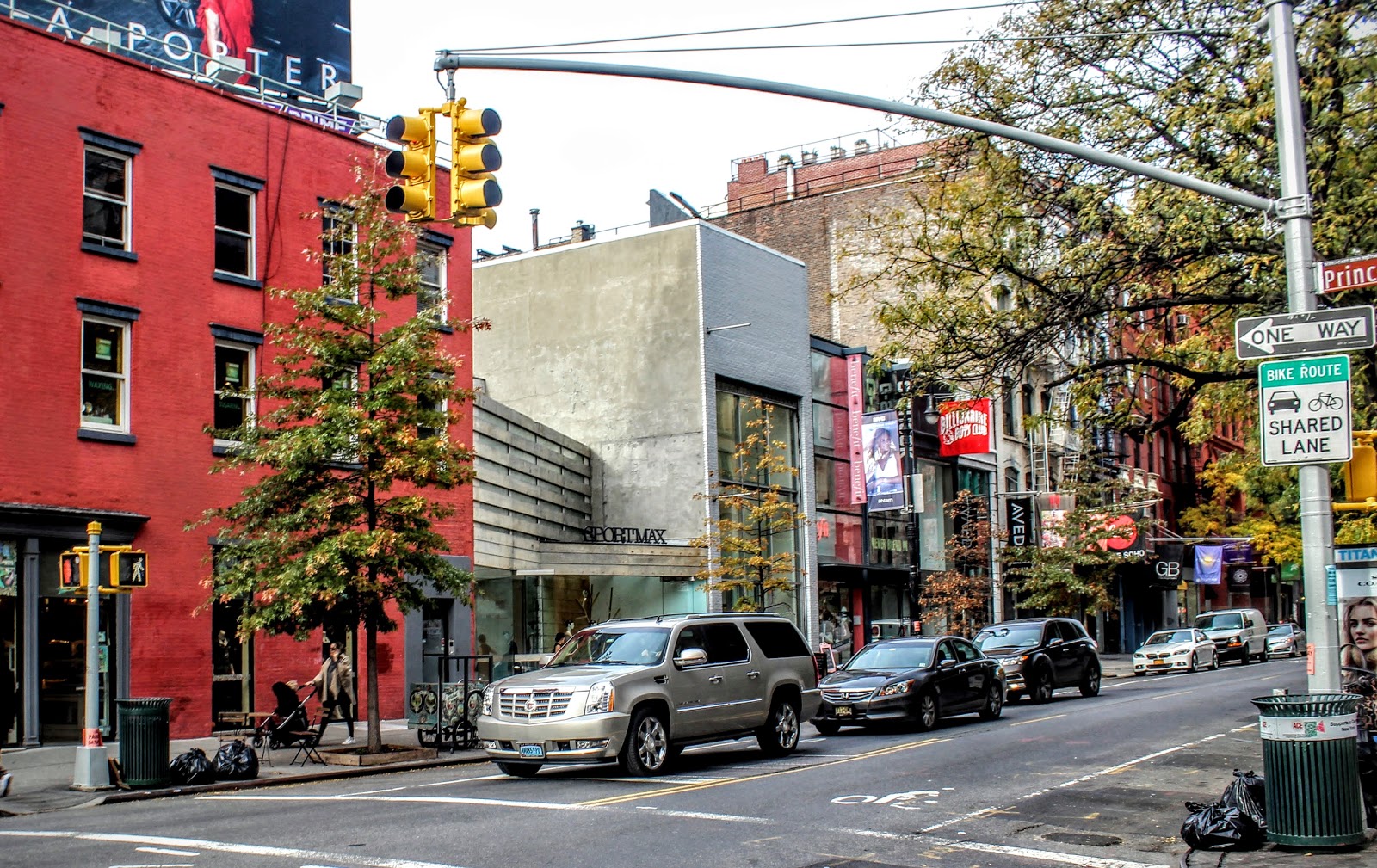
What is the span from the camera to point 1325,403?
1059 centimetres

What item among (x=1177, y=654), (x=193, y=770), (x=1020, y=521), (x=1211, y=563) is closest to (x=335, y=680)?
(x=193, y=770)

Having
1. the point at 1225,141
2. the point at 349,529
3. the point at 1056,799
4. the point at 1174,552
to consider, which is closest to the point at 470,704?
the point at 349,529

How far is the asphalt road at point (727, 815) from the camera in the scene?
10.5 meters

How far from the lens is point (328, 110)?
29.5 meters

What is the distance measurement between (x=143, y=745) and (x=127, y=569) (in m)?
2.24

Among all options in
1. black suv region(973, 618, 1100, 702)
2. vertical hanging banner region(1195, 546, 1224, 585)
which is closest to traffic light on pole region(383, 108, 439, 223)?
black suv region(973, 618, 1100, 702)

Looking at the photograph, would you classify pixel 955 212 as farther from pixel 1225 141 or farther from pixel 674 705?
pixel 674 705

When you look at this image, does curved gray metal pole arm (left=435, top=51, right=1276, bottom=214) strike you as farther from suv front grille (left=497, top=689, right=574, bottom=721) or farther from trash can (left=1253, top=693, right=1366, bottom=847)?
suv front grille (left=497, top=689, right=574, bottom=721)

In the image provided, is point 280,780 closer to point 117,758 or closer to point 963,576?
point 117,758

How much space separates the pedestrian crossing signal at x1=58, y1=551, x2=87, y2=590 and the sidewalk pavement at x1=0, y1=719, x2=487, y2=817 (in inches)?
95.6

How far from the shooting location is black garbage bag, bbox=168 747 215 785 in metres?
16.8

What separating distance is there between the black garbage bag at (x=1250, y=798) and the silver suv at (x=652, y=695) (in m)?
6.69

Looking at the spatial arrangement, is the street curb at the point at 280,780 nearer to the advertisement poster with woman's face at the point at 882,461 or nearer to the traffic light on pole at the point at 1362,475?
the traffic light on pole at the point at 1362,475

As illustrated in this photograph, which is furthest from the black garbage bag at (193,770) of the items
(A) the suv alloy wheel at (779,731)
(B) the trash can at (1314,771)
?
(B) the trash can at (1314,771)
